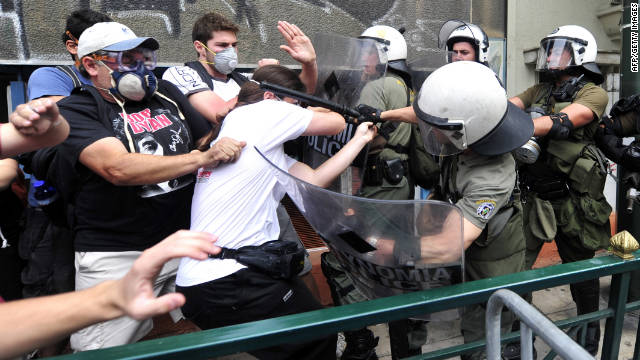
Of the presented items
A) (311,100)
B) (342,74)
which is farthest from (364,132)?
(342,74)

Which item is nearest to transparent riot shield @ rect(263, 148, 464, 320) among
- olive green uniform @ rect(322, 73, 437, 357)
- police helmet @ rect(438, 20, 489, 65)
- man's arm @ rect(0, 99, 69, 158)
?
man's arm @ rect(0, 99, 69, 158)

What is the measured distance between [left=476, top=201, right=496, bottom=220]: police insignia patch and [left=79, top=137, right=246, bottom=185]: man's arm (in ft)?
3.27

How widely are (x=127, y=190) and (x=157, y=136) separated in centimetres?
28

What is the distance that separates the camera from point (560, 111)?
2883 mm

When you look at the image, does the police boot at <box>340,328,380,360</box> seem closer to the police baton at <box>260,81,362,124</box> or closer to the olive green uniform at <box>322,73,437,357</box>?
the olive green uniform at <box>322,73,437,357</box>

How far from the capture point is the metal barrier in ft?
3.19

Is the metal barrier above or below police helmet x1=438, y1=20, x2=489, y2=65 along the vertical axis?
below

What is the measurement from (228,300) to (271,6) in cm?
320

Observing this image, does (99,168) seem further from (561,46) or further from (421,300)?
(561,46)

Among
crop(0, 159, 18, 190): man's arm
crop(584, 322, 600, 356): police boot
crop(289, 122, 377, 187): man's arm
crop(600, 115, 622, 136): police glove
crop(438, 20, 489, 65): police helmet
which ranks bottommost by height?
crop(584, 322, 600, 356): police boot

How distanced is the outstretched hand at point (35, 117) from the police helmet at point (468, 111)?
1343mm

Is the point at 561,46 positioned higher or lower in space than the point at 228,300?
higher

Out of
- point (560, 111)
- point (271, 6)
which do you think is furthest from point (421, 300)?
point (271, 6)

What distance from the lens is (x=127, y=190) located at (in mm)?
1994
